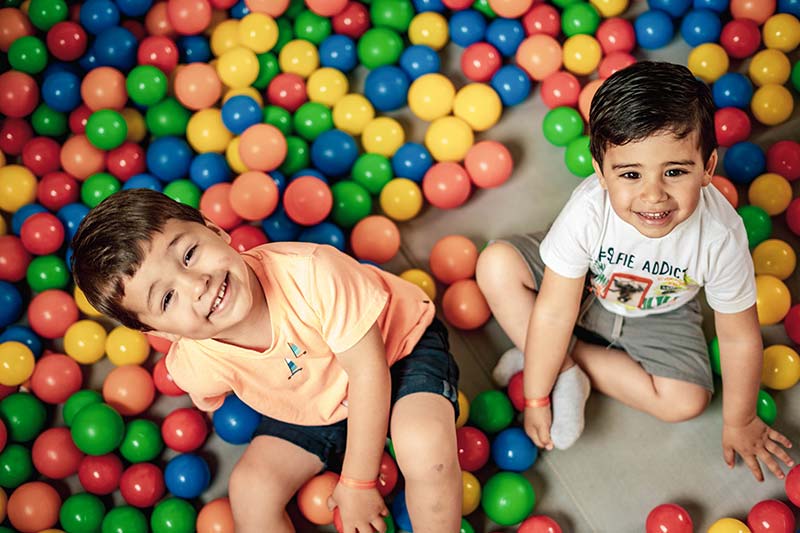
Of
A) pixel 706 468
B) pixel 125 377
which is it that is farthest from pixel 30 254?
pixel 706 468

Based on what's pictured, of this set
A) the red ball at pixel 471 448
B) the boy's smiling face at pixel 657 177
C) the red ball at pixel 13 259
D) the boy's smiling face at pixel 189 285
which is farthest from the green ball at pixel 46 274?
the boy's smiling face at pixel 657 177

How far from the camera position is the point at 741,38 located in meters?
1.58

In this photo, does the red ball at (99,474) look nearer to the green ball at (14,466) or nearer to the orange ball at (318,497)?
the green ball at (14,466)

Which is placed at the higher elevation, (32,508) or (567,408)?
(567,408)

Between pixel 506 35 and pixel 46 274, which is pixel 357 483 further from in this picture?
pixel 506 35

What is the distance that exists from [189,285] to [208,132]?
2.24ft

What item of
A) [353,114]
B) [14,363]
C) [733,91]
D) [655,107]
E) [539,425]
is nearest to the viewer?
[655,107]

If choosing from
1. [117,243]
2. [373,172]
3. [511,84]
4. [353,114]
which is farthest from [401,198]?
[117,243]

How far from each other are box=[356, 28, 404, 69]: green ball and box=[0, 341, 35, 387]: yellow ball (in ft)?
2.78

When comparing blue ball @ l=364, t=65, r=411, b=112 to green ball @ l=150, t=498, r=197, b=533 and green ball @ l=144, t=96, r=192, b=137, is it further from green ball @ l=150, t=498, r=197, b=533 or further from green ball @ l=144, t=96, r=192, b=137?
green ball @ l=150, t=498, r=197, b=533

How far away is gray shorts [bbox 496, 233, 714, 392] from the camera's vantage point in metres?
1.30

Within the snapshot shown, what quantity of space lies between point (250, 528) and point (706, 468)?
0.71 m

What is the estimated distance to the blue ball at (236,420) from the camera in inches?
53.7

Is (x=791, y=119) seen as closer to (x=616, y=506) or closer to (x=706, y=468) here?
(x=706, y=468)
